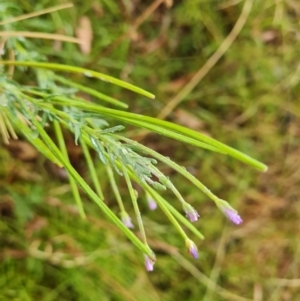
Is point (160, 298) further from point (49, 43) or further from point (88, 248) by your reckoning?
point (49, 43)

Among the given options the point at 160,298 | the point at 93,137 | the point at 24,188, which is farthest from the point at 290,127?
the point at 93,137

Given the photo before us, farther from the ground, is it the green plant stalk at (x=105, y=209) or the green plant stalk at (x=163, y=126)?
the green plant stalk at (x=163, y=126)

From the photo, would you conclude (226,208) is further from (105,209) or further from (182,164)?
(182,164)

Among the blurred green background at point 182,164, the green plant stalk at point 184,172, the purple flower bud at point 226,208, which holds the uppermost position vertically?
the green plant stalk at point 184,172

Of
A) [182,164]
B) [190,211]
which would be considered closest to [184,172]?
[190,211]

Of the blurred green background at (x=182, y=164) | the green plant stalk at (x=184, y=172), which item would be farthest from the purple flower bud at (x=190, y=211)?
the blurred green background at (x=182, y=164)

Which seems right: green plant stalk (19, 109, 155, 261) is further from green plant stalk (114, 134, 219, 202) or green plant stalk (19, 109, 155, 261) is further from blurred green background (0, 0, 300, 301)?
blurred green background (0, 0, 300, 301)

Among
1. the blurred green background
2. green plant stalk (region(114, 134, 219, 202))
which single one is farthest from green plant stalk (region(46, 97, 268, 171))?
the blurred green background

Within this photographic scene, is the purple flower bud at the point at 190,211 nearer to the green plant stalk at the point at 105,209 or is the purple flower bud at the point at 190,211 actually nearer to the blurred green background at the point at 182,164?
the green plant stalk at the point at 105,209

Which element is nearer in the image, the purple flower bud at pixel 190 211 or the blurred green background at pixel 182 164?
the purple flower bud at pixel 190 211
